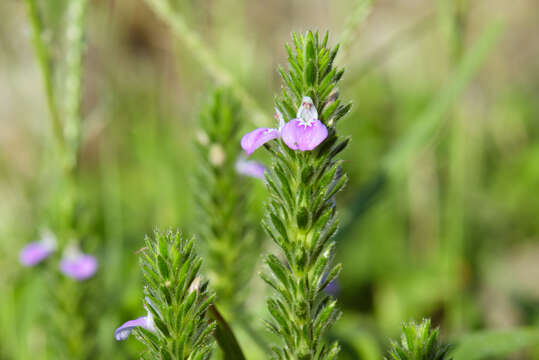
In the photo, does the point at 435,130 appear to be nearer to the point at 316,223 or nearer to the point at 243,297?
the point at 243,297

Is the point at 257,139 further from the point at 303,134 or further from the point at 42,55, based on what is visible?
the point at 42,55

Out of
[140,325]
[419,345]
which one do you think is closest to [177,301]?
[140,325]

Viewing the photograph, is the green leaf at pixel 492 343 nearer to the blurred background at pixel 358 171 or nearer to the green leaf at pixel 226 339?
the blurred background at pixel 358 171

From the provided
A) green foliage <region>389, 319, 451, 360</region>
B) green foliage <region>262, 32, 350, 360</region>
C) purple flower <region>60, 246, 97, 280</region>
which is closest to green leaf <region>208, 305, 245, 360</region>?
green foliage <region>262, 32, 350, 360</region>

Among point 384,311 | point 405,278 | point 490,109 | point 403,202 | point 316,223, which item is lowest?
point 316,223

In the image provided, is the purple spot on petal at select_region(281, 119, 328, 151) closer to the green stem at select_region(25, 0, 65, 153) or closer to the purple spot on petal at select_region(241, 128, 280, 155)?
the purple spot on petal at select_region(241, 128, 280, 155)

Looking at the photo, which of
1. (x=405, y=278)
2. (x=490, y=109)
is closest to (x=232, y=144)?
(x=405, y=278)

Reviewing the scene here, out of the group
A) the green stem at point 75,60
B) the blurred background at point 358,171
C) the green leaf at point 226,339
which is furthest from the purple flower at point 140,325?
the green stem at point 75,60
